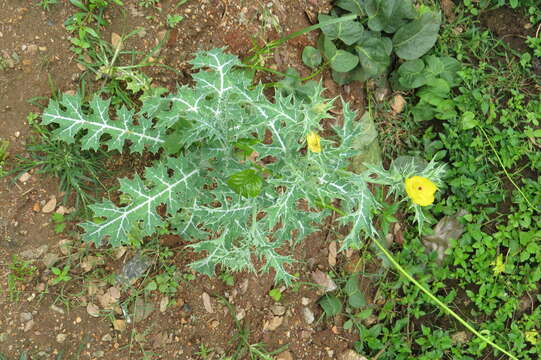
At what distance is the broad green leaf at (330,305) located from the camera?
10.5 ft

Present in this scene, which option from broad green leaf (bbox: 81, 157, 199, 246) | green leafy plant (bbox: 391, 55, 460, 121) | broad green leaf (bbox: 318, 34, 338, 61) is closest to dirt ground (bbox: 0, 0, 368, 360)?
broad green leaf (bbox: 318, 34, 338, 61)

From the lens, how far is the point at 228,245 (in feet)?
7.11

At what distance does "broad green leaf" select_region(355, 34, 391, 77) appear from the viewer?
3.29 m

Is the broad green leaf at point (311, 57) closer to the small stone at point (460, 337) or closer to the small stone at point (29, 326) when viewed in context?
the small stone at point (460, 337)

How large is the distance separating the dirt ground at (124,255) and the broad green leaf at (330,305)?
0.14 feet

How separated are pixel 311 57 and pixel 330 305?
1.62 meters

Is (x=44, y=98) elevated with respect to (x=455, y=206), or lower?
elevated

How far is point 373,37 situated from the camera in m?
3.33

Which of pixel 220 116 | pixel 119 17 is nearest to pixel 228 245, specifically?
pixel 220 116

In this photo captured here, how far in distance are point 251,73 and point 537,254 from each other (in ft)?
7.88

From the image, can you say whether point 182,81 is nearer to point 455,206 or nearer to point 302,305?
point 302,305

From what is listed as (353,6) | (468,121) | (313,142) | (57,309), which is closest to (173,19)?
(353,6)

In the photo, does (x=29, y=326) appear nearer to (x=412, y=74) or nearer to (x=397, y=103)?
(x=397, y=103)

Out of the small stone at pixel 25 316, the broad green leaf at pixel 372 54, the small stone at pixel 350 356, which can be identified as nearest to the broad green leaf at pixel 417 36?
the broad green leaf at pixel 372 54
